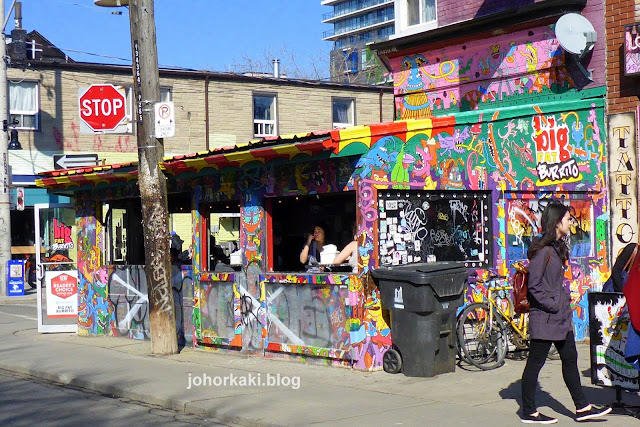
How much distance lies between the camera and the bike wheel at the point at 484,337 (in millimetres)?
10445

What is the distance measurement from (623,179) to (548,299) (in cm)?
548

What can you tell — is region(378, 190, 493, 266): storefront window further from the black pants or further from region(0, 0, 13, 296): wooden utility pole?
region(0, 0, 13, 296): wooden utility pole

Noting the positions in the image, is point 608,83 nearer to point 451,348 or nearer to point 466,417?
point 451,348

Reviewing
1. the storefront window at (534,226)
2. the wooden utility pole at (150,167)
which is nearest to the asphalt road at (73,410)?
the wooden utility pole at (150,167)

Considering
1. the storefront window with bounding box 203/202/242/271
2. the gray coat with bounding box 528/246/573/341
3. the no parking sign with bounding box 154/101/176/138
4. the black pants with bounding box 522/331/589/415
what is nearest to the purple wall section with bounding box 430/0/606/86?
the storefront window with bounding box 203/202/242/271

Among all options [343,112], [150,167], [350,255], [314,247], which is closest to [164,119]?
[150,167]

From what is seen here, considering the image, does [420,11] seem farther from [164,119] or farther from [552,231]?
[552,231]

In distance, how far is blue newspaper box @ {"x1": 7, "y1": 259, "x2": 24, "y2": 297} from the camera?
25781 millimetres

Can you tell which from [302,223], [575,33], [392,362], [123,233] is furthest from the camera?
[123,233]

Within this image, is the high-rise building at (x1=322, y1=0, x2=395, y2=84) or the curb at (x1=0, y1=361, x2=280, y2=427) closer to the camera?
the curb at (x1=0, y1=361, x2=280, y2=427)

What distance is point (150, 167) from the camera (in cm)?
1223

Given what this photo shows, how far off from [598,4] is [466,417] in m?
7.54

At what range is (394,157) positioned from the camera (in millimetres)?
10578

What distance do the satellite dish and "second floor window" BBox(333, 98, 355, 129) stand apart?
20945 millimetres
